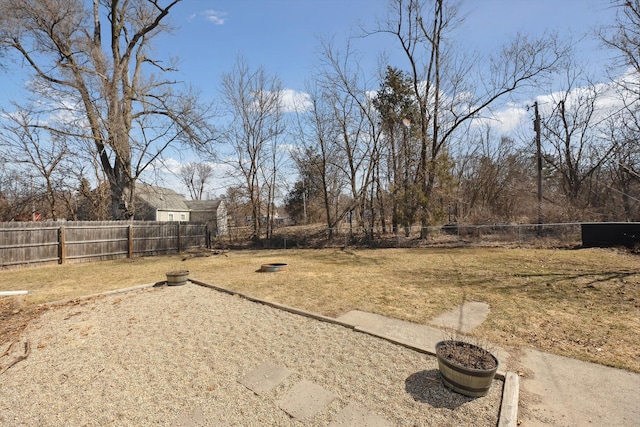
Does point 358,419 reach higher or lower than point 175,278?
lower

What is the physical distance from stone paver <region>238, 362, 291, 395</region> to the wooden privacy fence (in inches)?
488

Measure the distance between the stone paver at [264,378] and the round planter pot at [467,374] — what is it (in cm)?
156

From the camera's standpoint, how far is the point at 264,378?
298cm

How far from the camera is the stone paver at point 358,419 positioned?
7.50 ft

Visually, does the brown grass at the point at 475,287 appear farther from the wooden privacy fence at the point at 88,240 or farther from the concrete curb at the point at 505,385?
the wooden privacy fence at the point at 88,240

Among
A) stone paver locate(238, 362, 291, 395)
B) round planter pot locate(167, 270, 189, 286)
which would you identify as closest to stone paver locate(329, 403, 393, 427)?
stone paver locate(238, 362, 291, 395)

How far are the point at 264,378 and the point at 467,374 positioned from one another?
1.93 meters

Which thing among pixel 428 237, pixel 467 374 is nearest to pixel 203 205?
pixel 428 237

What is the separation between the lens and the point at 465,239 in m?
14.8

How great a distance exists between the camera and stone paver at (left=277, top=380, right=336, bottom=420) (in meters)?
2.46

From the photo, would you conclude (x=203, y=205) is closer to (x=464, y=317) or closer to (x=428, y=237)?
(x=428, y=237)

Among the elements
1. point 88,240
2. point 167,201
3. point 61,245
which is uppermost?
point 167,201

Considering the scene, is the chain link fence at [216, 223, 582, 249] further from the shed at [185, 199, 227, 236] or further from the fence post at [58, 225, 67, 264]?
the shed at [185, 199, 227, 236]

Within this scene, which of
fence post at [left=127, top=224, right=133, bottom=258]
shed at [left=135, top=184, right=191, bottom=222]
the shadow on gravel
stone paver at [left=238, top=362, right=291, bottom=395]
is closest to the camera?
the shadow on gravel
